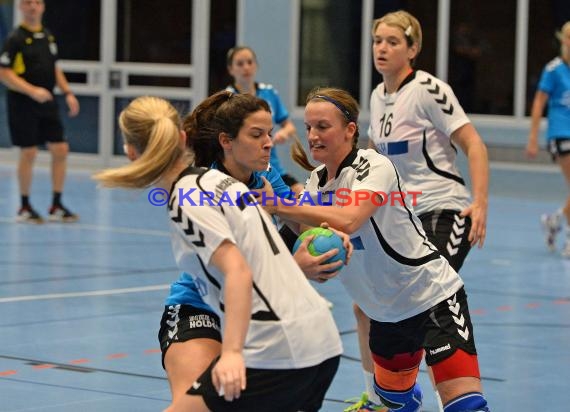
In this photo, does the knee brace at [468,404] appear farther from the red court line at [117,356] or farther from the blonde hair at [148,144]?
the red court line at [117,356]

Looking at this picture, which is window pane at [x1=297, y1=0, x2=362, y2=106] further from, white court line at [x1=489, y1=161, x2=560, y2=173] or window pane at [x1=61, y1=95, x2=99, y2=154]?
window pane at [x1=61, y1=95, x2=99, y2=154]

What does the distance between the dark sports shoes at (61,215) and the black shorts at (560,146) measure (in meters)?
4.73

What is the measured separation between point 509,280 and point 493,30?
784 cm

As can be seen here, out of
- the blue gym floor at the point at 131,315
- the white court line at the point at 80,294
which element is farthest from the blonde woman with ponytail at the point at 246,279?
the white court line at the point at 80,294

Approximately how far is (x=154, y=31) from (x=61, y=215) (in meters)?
7.01

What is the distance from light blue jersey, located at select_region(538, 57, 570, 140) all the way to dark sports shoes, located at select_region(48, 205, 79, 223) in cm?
473

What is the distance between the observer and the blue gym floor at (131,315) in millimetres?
6051

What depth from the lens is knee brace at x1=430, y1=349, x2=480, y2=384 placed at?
4.77m

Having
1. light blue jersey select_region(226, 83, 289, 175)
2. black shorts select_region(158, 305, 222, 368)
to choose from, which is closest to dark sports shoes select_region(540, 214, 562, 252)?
light blue jersey select_region(226, 83, 289, 175)

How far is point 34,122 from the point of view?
1277 centimetres

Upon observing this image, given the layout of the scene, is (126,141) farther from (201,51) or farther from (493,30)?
(201,51)

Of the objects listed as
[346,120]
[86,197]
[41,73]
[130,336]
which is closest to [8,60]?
[41,73]

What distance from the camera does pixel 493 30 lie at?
Result: 17016mm

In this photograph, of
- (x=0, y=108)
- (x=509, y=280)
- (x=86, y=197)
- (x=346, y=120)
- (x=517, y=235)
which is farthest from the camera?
(x=0, y=108)
